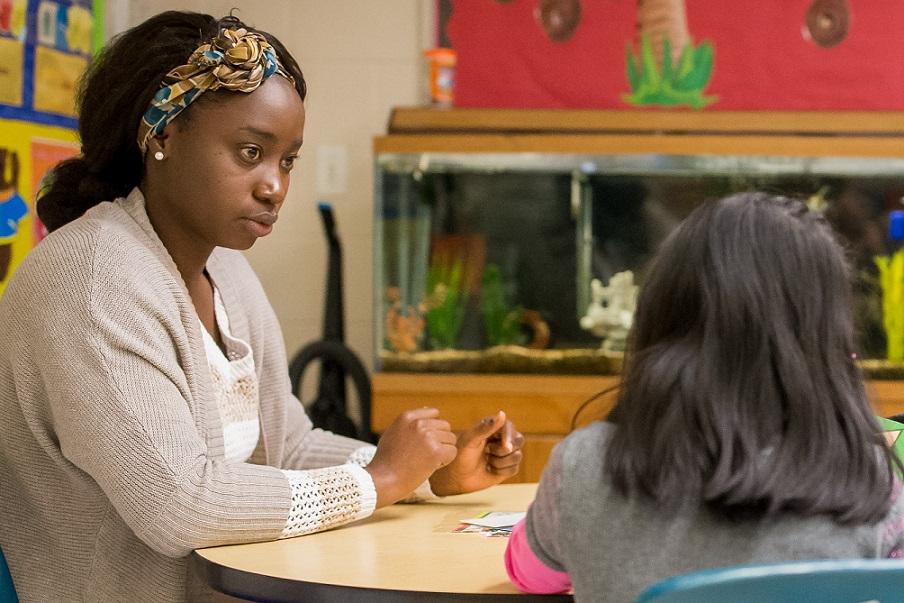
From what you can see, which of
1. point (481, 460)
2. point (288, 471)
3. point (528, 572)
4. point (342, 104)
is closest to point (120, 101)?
point (288, 471)

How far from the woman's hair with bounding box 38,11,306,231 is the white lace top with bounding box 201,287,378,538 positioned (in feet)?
0.89

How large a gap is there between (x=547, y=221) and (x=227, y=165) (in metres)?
2.25

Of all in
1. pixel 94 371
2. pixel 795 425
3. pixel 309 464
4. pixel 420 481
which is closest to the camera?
pixel 795 425

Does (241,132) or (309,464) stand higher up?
(241,132)

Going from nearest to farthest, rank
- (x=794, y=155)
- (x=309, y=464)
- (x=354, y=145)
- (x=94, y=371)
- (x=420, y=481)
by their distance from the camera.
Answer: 1. (x=94, y=371)
2. (x=420, y=481)
3. (x=309, y=464)
4. (x=794, y=155)
5. (x=354, y=145)

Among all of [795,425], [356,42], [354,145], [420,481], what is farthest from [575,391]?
[795,425]

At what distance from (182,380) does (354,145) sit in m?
2.76

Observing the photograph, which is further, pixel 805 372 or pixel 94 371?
pixel 94 371

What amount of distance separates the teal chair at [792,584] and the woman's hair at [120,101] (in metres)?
1.13

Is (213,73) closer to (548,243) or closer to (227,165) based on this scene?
(227,165)

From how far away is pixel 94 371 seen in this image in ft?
4.97

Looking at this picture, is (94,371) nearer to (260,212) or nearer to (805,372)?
(260,212)

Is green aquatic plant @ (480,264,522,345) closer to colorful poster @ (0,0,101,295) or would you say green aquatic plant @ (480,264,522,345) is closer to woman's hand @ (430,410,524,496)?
colorful poster @ (0,0,101,295)

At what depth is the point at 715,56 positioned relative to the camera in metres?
4.19
